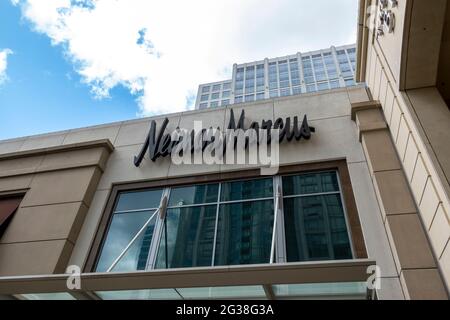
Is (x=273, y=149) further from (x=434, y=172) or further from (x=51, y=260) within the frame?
(x=51, y=260)

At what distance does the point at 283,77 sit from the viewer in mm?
94812

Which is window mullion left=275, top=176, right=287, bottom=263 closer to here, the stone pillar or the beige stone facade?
the stone pillar

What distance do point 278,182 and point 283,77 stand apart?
9208 cm

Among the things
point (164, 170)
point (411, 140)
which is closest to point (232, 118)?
point (164, 170)

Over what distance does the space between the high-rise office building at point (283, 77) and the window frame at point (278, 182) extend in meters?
80.5

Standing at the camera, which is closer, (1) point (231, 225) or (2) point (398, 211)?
(2) point (398, 211)

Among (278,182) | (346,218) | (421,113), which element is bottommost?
(346,218)

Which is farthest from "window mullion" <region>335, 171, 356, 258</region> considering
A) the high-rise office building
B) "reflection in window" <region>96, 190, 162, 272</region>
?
the high-rise office building

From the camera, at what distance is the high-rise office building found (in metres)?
89.4

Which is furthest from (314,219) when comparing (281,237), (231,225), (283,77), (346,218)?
(283,77)

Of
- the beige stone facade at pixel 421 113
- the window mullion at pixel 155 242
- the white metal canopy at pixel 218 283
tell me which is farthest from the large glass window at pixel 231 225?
the beige stone facade at pixel 421 113

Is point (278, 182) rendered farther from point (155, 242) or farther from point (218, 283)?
point (155, 242)

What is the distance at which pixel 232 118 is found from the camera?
32.5 ft

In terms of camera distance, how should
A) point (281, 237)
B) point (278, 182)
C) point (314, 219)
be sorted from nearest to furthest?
point (281, 237) → point (314, 219) → point (278, 182)
